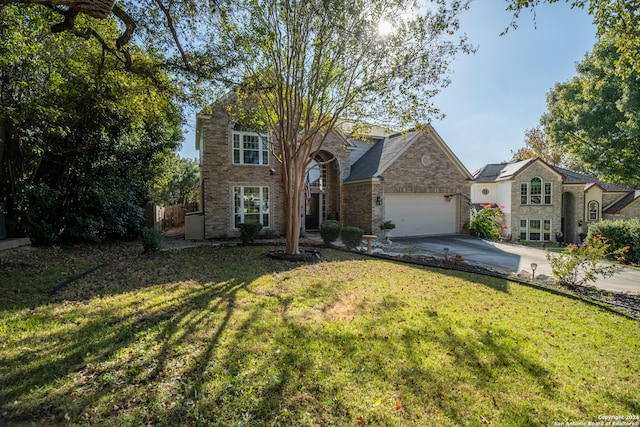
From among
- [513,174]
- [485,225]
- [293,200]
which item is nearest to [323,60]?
[293,200]

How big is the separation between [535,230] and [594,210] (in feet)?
20.9

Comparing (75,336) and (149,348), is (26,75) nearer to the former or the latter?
(75,336)

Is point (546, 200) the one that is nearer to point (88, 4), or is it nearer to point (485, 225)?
point (485, 225)

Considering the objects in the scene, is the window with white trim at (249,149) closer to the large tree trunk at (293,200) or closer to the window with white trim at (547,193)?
the large tree trunk at (293,200)

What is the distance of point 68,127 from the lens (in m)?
9.09

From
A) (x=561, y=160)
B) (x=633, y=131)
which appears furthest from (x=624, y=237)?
(x=561, y=160)

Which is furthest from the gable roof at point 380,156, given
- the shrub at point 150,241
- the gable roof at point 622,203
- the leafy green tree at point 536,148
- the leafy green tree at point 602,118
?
the leafy green tree at point 536,148

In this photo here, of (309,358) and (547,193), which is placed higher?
(547,193)

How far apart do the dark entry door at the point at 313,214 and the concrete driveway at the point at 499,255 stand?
5044mm

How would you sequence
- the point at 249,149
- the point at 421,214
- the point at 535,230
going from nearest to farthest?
the point at 249,149 → the point at 421,214 → the point at 535,230

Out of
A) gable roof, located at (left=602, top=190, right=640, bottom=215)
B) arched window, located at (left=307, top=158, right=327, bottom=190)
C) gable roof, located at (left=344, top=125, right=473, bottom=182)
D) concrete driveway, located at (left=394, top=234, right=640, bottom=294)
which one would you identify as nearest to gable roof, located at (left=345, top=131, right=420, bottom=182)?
gable roof, located at (left=344, top=125, right=473, bottom=182)

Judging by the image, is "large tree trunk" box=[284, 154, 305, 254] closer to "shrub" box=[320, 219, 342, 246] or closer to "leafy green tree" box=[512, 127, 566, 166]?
"shrub" box=[320, 219, 342, 246]

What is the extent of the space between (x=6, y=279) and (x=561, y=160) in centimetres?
4408

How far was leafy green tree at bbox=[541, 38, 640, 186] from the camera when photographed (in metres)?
12.5
